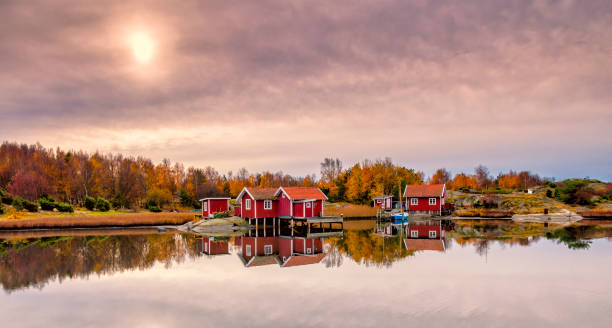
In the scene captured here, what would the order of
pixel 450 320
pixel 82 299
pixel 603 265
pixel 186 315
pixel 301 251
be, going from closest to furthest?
pixel 450 320 < pixel 186 315 < pixel 82 299 < pixel 603 265 < pixel 301 251

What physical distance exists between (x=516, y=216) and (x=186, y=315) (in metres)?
63.0

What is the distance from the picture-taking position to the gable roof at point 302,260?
25.2m

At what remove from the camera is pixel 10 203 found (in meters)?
61.6

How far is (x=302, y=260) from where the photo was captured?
1038 inches

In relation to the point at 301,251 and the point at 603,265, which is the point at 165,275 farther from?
the point at 603,265

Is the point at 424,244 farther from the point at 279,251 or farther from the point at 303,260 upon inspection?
the point at 303,260

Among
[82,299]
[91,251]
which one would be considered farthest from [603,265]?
[91,251]

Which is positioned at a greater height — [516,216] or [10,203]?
[10,203]

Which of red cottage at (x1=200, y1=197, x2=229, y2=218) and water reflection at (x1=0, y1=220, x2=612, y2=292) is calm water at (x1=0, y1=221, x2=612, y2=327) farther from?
red cottage at (x1=200, y1=197, x2=229, y2=218)

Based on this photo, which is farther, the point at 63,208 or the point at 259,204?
the point at 63,208

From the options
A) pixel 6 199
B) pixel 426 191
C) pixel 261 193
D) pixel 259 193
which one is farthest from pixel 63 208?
pixel 426 191

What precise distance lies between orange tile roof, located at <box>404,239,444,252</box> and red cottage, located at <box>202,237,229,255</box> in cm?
1433

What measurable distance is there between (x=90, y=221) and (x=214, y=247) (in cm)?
2760

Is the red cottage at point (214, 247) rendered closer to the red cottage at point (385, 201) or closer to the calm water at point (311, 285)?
the calm water at point (311, 285)
